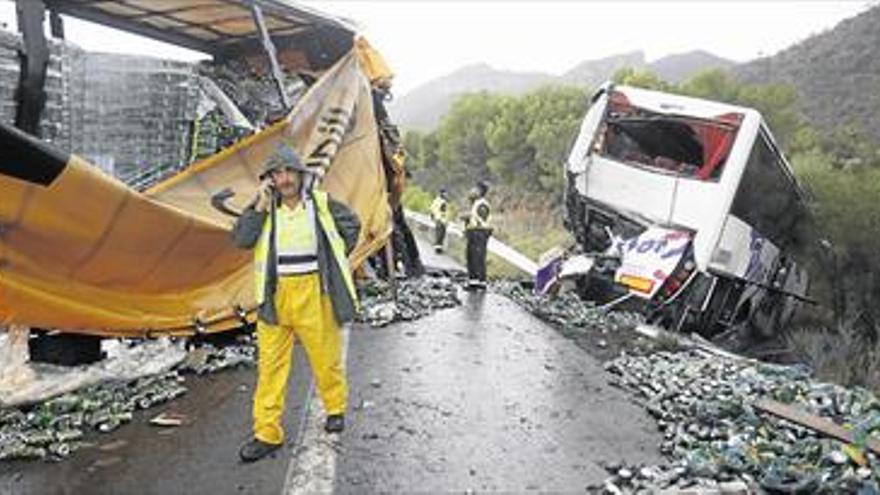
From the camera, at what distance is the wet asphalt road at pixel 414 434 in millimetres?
4223

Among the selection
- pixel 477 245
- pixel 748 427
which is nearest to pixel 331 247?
pixel 748 427

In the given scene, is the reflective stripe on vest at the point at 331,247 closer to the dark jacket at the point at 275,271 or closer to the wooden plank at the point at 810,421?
the dark jacket at the point at 275,271

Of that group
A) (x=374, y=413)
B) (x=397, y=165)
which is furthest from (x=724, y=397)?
Result: (x=397, y=165)

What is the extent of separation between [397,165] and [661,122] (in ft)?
10.8

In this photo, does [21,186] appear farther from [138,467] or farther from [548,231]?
[548,231]

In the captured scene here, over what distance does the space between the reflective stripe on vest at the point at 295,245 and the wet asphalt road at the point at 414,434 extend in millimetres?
939

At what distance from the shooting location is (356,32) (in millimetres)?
9086

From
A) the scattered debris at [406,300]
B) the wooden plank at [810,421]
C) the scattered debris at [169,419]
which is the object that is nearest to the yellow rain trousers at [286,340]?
the scattered debris at [169,419]

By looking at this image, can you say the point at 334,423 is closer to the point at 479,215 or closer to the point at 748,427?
the point at 748,427

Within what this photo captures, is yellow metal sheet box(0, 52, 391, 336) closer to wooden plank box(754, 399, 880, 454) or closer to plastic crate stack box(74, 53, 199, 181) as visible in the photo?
plastic crate stack box(74, 53, 199, 181)

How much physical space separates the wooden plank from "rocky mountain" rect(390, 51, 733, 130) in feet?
272

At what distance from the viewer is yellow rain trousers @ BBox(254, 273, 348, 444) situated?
451cm

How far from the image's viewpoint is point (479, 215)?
11.5m

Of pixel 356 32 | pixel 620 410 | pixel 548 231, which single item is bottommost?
pixel 548 231
